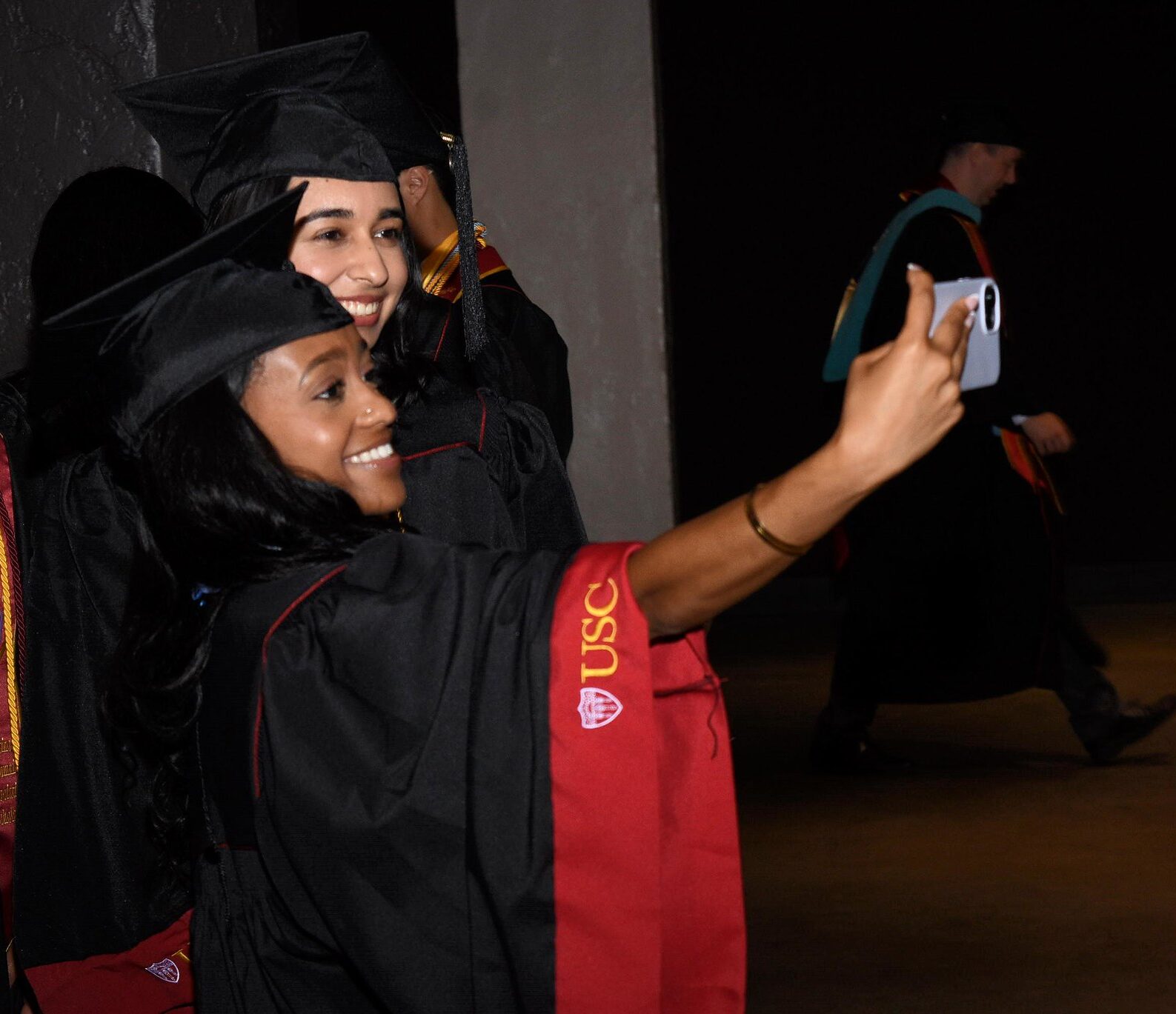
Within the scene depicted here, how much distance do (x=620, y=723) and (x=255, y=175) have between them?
91cm

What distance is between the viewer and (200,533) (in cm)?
150

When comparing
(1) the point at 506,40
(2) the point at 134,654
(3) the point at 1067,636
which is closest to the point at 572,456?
(1) the point at 506,40

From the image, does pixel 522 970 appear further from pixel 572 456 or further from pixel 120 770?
pixel 572 456

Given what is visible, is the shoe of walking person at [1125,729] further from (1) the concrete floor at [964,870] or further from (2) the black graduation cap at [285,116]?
(2) the black graduation cap at [285,116]

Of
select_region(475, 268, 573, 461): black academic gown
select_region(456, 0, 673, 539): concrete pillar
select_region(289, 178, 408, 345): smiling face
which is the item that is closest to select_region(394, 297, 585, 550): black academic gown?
select_region(289, 178, 408, 345): smiling face

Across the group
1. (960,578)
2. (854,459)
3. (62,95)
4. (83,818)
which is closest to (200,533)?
(83,818)

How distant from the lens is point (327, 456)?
1.53m

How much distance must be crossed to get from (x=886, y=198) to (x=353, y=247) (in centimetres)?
623

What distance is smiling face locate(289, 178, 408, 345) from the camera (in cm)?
186

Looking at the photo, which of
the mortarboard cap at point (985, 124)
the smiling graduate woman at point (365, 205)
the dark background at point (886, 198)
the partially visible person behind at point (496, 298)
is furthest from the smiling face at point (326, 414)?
the dark background at point (886, 198)

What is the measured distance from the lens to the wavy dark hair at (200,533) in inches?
58.4

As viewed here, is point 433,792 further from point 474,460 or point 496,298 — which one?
point 496,298

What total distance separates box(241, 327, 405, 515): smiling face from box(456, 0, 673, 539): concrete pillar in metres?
2.70

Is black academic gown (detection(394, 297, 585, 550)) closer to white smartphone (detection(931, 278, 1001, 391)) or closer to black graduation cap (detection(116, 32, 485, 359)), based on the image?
black graduation cap (detection(116, 32, 485, 359))
